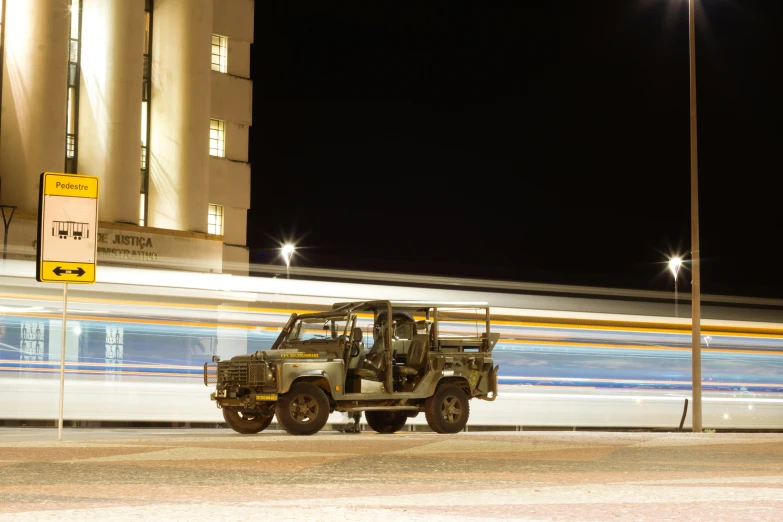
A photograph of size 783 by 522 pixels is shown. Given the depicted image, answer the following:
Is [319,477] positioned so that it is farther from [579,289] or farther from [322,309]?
[579,289]

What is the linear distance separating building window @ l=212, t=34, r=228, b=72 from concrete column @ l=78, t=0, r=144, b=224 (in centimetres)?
682

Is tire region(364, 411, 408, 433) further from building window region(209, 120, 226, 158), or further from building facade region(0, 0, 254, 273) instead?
building window region(209, 120, 226, 158)

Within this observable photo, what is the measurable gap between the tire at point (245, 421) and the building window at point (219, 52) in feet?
83.4

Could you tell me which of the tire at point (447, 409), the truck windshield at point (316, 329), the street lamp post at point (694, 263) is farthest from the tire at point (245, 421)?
the street lamp post at point (694, 263)

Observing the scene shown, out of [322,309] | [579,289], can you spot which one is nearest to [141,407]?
[322,309]

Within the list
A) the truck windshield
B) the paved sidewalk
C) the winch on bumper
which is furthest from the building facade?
the paved sidewalk

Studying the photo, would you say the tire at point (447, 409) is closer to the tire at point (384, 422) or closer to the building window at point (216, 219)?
the tire at point (384, 422)

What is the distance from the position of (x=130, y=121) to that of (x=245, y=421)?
18.8m

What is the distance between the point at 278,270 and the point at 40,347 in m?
6.09

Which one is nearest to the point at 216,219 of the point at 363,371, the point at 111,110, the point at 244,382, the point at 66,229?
the point at 111,110

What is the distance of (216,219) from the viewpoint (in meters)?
43.5

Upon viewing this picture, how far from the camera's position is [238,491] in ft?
33.5

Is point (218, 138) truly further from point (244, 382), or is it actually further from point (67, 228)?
point (67, 228)

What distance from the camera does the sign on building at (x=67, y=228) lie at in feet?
52.3
